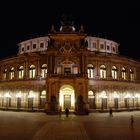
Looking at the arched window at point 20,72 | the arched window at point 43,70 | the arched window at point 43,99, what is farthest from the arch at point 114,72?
the arched window at point 20,72

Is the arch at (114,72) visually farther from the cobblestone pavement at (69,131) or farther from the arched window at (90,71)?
the cobblestone pavement at (69,131)

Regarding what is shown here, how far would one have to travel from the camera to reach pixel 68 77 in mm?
46125

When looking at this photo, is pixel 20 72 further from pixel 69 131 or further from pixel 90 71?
pixel 69 131

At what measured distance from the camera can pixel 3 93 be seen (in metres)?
57.7

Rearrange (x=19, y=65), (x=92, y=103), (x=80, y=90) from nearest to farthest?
(x=80, y=90)
(x=92, y=103)
(x=19, y=65)

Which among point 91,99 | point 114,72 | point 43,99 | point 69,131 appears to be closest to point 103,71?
point 114,72

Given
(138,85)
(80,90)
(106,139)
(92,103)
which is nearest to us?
(106,139)

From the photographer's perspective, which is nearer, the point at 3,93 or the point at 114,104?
the point at 114,104

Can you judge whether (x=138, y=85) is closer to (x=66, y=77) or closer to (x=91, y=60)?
(x=91, y=60)

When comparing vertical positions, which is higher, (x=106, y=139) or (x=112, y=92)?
(x=112, y=92)

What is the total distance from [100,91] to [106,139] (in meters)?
32.7

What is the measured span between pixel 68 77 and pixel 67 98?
4784mm

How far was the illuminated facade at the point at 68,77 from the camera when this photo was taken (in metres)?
45.9

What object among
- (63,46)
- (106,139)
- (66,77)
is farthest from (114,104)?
(106,139)
